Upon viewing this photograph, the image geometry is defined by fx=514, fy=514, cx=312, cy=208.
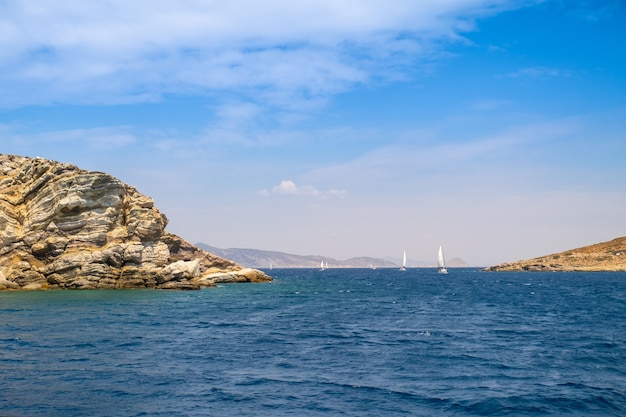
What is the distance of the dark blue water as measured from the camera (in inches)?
920

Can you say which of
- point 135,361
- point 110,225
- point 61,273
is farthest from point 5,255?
point 135,361

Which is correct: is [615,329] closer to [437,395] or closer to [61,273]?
[437,395]

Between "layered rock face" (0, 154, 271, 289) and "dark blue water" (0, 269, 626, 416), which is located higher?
"layered rock face" (0, 154, 271, 289)

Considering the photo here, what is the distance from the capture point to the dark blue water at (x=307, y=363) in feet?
76.6

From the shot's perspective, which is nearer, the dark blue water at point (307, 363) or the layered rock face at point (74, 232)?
the dark blue water at point (307, 363)

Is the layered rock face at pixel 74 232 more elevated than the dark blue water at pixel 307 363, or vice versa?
the layered rock face at pixel 74 232

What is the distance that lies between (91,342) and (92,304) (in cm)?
2905

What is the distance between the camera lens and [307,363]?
105ft

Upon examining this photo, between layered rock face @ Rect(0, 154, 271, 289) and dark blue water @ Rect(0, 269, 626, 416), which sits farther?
layered rock face @ Rect(0, 154, 271, 289)

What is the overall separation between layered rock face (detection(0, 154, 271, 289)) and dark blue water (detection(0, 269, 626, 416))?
31.3 m

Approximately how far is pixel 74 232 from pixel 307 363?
72.0 meters

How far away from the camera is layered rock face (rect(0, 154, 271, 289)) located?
87438 mm

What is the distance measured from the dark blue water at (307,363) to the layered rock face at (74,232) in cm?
3128

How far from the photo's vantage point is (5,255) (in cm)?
8594
